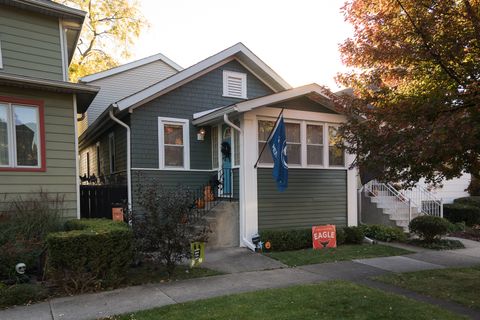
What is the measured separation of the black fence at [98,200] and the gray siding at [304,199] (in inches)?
159

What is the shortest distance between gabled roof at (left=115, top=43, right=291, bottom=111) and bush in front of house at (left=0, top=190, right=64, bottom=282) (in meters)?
3.36

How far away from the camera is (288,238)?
9570mm

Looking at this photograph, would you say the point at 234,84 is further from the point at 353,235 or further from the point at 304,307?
the point at 304,307

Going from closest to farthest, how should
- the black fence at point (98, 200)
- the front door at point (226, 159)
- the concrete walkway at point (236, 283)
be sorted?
the concrete walkway at point (236, 283)
the black fence at point (98, 200)
the front door at point (226, 159)

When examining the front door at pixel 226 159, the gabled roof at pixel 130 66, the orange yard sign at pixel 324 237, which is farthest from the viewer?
the gabled roof at pixel 130 66

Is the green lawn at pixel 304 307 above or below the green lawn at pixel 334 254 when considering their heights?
above

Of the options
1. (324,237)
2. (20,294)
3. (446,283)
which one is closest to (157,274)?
(20,294)

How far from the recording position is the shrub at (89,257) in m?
5.81

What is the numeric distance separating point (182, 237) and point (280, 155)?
11.8 feet

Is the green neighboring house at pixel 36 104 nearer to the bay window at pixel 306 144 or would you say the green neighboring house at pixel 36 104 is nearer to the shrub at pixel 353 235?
the bay window at pixel 306 144

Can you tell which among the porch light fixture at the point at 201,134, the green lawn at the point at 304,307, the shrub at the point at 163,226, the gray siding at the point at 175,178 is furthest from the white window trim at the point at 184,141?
the green lawn at the point at 304,307

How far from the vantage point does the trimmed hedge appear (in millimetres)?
9383

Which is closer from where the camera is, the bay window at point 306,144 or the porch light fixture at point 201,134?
the bay window at point 306,144

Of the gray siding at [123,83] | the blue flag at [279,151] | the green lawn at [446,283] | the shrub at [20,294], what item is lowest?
the green lawn at [446,283]
